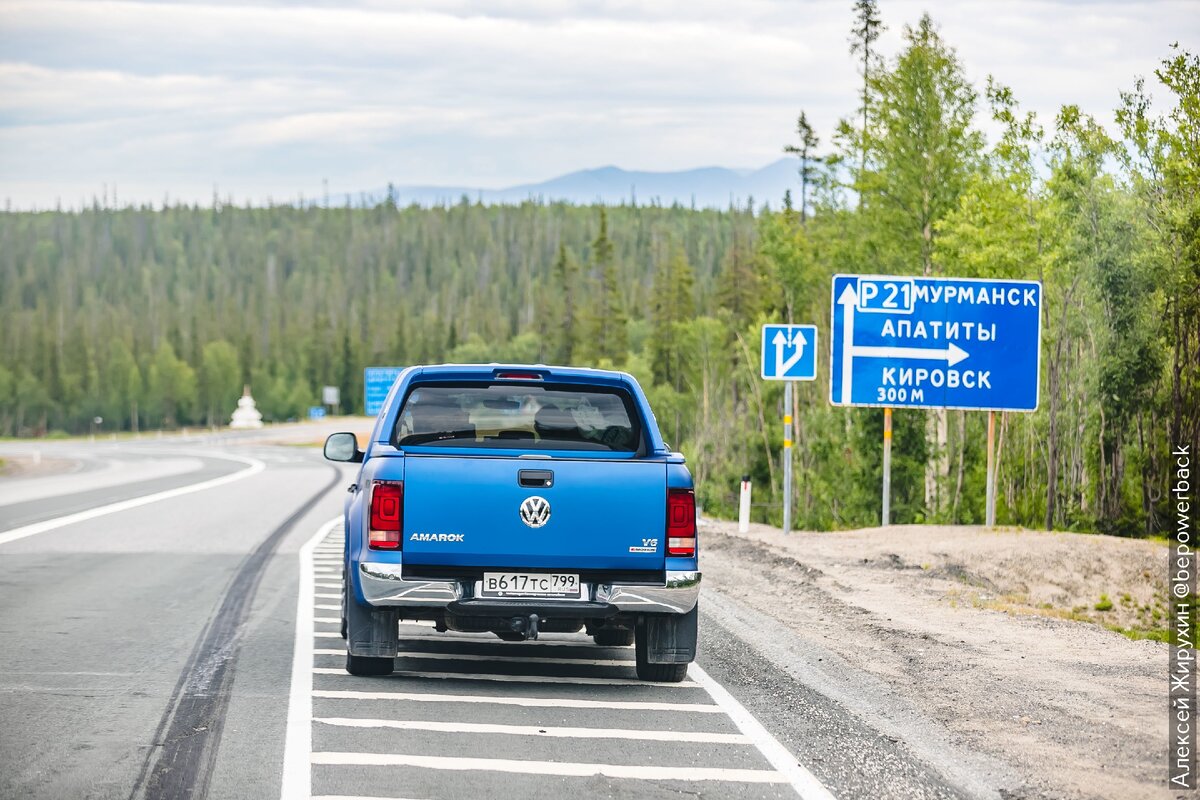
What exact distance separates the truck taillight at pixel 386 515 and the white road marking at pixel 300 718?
3.27ft

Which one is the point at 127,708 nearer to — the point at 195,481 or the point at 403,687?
the point at 403,687

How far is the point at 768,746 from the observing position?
295 inches

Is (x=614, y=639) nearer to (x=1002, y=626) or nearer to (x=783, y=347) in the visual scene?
(x=1002, y=626)

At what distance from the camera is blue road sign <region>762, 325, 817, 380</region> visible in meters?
22.4

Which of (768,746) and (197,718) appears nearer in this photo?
(768,746)

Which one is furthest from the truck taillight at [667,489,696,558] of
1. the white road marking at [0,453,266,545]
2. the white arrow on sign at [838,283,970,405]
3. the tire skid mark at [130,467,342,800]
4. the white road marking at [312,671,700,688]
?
the white road marking at [0,453,266,545]

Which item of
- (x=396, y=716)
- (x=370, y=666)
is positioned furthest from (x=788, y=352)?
(x=396, y=716)

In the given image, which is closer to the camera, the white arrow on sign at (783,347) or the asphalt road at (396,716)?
the asphalt road at (396,716)

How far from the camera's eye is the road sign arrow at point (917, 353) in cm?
2194

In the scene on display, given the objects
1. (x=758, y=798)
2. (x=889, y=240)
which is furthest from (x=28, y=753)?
(x=889, y=240)

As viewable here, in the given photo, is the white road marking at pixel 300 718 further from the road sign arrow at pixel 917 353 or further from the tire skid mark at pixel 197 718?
the road sign arrow at pixel 917 353

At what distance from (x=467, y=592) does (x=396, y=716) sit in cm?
90

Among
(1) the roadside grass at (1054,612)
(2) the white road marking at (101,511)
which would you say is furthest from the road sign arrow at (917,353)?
Result: (2) the white road marking at (101,511)

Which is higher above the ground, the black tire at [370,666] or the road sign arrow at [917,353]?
the road sign arrow at [917,353]
